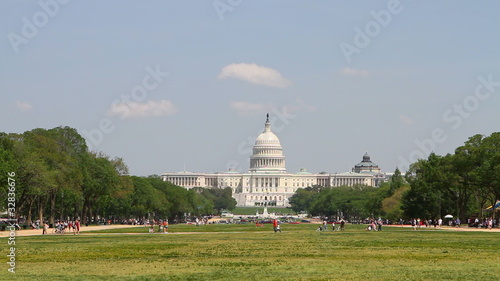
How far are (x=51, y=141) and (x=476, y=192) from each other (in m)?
50.0

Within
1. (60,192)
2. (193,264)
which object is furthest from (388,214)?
(193,264)

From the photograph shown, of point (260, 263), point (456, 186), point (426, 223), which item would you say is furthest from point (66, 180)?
point (260, 263)

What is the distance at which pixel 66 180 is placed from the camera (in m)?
105

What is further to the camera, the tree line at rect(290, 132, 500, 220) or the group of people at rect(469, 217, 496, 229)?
the tree line at rect(290, 132, 500, 220)

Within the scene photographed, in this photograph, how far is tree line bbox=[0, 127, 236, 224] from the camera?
296 feet

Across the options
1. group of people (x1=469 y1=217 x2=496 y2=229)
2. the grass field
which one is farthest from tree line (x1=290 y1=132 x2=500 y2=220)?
the grass field

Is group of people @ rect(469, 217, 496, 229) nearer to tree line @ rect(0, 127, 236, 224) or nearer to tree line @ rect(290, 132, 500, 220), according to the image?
tree line @ rect(290, 132, 500, 220)

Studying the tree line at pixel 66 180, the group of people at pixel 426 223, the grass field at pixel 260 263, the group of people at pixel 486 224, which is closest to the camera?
the grass field at pixel 260 263

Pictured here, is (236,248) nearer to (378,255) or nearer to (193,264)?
(378,255)

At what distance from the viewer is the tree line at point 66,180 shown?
9019cm

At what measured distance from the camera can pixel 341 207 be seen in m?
200

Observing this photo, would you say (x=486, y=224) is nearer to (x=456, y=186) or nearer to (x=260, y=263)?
(x=456, y=186)

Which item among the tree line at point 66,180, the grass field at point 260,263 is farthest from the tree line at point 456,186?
the grass field at point 260,263

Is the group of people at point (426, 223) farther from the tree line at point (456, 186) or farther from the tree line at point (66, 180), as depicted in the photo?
the tree line at point (66, 180)
